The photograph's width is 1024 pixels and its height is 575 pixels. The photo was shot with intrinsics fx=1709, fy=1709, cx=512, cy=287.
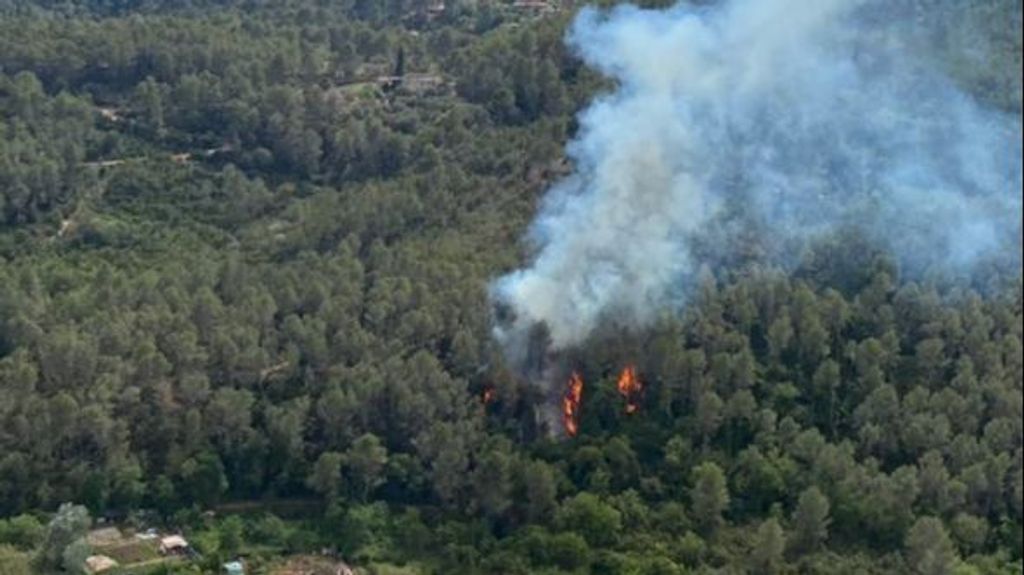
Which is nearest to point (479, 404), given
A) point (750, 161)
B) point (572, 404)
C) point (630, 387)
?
point (572, 404)

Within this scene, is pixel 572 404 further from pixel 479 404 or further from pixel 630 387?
pixel 479 404

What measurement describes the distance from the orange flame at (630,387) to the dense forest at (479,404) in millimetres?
93

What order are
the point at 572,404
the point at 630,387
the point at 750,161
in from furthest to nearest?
the point at 750,161 → the point at 572,404 → the point at 630,387

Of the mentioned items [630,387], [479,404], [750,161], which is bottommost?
[479,404]

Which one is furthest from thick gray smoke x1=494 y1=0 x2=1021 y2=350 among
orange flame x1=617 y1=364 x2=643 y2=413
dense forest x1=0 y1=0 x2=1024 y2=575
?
orange flame x1=617 y1=364 x2=643 y2=413

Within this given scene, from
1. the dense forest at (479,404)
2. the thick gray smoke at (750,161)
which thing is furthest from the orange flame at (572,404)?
the thick gray smoke at (750,161)

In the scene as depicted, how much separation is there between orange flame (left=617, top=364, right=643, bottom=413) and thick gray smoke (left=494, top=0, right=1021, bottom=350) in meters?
0.97

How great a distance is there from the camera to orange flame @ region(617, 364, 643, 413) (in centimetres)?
3095

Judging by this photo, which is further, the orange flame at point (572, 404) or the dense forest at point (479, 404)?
the orange flame at point (572, 404)

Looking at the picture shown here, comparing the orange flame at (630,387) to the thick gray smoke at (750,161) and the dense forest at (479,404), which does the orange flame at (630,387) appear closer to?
the dense forest at (479,404)

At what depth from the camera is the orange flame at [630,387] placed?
102 feet

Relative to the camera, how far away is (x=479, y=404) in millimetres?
31359

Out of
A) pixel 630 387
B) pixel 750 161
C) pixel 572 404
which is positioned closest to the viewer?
pixel 630 387

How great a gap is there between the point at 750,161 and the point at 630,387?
219 inches
